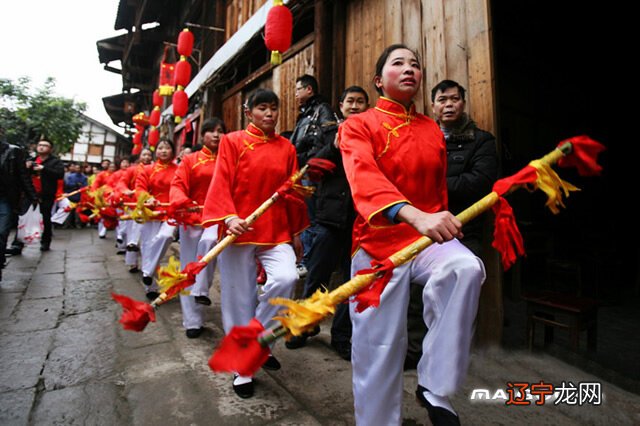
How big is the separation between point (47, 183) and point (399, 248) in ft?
27.7

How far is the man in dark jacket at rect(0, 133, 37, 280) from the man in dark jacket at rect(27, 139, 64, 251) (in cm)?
254

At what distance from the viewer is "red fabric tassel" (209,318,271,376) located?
118cm

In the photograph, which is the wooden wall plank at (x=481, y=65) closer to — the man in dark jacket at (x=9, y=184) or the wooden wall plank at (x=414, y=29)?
the wooden wall plank at (x=414, y=29)

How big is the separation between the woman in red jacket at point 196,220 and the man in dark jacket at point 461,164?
5.94ft

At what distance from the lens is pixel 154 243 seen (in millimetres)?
4398

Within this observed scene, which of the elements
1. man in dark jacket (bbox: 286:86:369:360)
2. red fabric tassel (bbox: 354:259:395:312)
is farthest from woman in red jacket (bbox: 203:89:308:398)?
red fabric tassel (bbox: 354:259:395:312)

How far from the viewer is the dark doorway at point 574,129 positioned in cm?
497

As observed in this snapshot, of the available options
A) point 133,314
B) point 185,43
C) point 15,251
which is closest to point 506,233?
point 133,314

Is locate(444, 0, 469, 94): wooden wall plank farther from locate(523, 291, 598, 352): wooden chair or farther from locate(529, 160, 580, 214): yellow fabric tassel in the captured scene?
locate(523, 291, 598, 352): wooden chair

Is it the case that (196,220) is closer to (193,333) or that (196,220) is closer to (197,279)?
(197,279)

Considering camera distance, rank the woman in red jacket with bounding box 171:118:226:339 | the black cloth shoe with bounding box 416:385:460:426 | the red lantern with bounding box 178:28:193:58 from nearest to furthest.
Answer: the black cloth shoe with bounding box 416:385:460:426
the woman in red jacket with bounding box 171:118:226:339
the red lantern with bounding box 178:28:193:58

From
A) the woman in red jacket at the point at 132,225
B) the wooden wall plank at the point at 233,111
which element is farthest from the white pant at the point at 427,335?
the wooden wall plank at the point at 233,111

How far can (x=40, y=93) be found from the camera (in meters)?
15.7

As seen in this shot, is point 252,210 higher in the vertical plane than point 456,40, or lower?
lower
